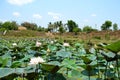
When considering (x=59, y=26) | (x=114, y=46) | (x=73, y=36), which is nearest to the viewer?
(x=114, y=46)

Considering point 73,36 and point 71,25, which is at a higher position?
point 71,25

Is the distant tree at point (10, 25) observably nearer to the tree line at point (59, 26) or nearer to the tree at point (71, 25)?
the tree line at point (59, 26)

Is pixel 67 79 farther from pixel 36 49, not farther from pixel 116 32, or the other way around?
pixel 116 32

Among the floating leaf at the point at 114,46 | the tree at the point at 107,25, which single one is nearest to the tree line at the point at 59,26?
the tree at the point at 107,25

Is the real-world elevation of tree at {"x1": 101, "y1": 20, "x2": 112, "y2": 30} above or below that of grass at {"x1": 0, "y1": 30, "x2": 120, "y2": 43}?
above

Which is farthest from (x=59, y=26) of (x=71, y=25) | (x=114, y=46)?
(x=114, y=46)

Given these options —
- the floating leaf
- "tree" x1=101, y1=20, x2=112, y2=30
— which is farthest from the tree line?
the floating leaf

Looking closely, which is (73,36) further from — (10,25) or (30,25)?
(30,25)

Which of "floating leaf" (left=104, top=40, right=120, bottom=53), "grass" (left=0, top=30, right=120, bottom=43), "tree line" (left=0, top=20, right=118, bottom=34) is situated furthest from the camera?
"tree line" (left=0, top=20, right=118, bottom=34)

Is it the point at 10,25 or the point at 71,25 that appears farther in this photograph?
the point at 71,25

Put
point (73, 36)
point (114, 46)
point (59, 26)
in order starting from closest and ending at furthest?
point (114, 46), point (73, 36), point (59, 26)

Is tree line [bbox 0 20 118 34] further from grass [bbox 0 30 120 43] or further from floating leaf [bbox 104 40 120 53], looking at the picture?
floating leaf [bbox 104 40 120 53]

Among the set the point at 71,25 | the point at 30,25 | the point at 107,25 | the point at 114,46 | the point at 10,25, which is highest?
the point at 30,25

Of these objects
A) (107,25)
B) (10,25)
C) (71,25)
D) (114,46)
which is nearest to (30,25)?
(10,25)
